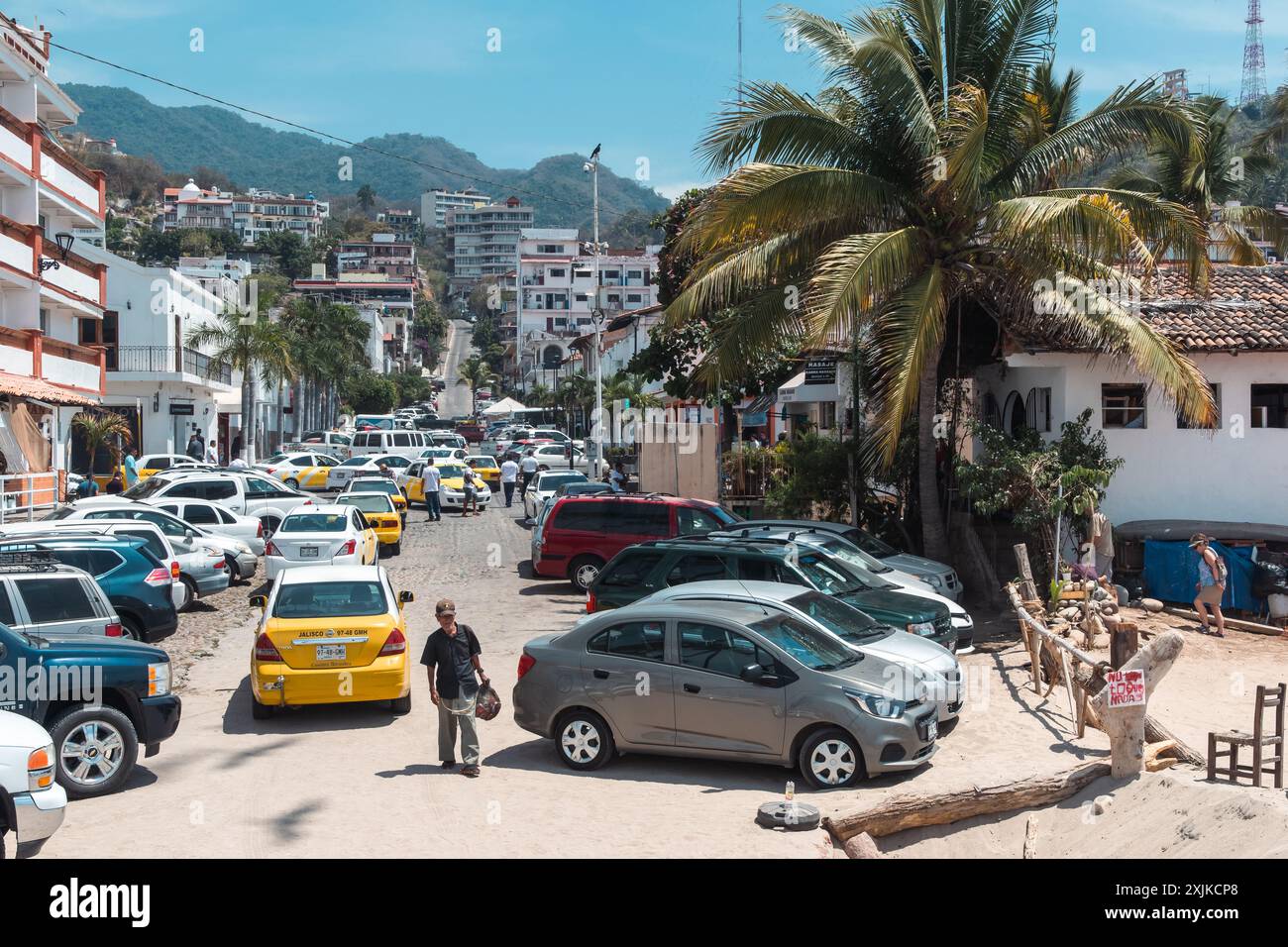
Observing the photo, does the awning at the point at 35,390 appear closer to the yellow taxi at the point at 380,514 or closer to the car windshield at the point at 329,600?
the yellow taxi at the point at 380,514

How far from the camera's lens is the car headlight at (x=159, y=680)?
34.8 feet

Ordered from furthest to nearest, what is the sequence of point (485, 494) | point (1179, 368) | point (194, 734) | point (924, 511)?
point (485, 494), point (924, 511), point (1179, 368), point (194, 734)

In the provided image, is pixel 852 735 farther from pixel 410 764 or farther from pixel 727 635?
pixel 410 764

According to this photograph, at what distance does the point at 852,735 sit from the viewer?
410 inches

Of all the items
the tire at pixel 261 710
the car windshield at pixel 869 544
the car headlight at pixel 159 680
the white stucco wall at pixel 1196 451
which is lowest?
the tire at pixel 261 710

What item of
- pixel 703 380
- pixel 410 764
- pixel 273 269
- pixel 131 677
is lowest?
pixel 410 764

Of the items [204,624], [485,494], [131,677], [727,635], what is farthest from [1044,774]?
[485,494]

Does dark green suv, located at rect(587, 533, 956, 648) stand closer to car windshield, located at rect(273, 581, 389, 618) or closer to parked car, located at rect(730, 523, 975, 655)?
parked car, located at rect(730, 523, 975, 655)

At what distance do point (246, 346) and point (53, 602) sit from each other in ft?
136

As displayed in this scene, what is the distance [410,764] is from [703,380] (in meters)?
10.0

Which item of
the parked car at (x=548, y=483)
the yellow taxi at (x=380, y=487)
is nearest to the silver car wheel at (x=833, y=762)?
the parked car at (x=548, y=483)

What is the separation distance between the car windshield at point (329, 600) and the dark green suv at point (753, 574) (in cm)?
338

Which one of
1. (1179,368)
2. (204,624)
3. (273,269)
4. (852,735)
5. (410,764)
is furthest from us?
(273,269)

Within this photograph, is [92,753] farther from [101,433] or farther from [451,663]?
[101,433]
